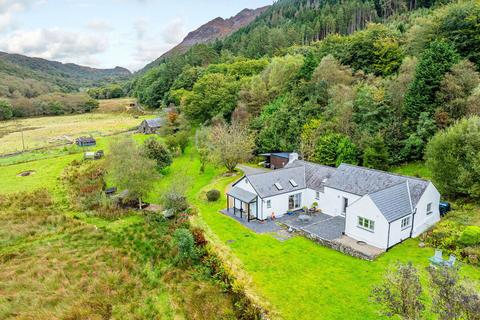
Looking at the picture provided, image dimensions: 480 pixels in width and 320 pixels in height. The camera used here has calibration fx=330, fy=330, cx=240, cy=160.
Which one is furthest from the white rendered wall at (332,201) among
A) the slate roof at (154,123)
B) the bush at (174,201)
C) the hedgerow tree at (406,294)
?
the slate roof at (154,123)

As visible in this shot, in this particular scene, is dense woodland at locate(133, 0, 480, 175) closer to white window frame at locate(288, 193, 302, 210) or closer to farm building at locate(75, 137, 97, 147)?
white window frame at locate(288, 193, 302, 210)

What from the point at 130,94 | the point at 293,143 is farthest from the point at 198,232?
the point at 130,94

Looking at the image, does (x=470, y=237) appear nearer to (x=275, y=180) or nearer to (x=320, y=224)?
(x=320, y=224)

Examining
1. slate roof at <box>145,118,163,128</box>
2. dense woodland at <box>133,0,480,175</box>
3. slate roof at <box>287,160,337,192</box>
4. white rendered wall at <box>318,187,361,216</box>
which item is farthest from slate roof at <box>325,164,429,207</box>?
slate roof at <box>145,118,163,128</box>

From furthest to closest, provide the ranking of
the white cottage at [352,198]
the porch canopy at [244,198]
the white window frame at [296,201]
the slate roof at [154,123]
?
Answer: the slate roof at [154,123] → the white window frame at [296,201] → the porch canopy at [244,198] → the white cottage at [352,198]

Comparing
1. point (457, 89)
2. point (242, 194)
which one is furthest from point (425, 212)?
point (457, 89)

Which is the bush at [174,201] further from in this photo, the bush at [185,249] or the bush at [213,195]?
the bush at [185,249]
